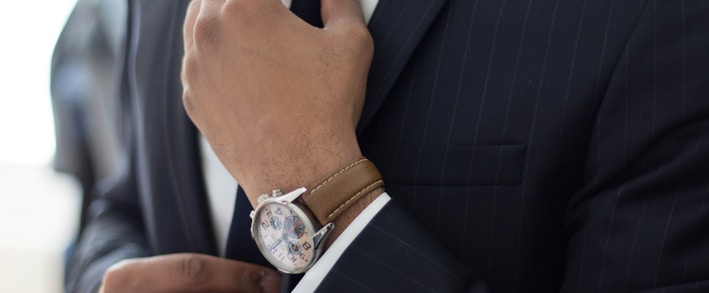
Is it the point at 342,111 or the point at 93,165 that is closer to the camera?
the point at 342,111

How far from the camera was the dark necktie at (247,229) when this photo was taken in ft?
3.26

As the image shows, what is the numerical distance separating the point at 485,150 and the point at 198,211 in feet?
1.43

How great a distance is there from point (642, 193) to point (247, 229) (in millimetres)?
478

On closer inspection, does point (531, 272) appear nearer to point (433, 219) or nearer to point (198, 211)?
point (433, 219)

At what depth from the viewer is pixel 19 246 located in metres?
2.57

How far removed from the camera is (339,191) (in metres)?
0.87

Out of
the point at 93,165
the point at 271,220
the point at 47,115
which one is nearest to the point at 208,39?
the point at 271,220

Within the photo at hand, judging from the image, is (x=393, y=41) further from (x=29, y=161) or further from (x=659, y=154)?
(x=29, y=161)

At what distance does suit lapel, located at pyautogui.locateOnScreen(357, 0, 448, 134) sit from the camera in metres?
0.94

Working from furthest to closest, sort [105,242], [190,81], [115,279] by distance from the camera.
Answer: [105,242]
[115,279]
[190,81]

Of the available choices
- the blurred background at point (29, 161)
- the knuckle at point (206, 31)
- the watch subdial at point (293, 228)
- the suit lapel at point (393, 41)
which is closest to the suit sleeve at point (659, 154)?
the suit lapel at point (393, 41)

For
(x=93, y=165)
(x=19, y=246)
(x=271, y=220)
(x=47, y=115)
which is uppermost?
(x=271, y=220)

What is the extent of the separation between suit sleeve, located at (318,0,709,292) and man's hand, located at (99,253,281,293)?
7.2 inches

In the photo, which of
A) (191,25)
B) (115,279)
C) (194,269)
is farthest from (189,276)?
(191,25)
